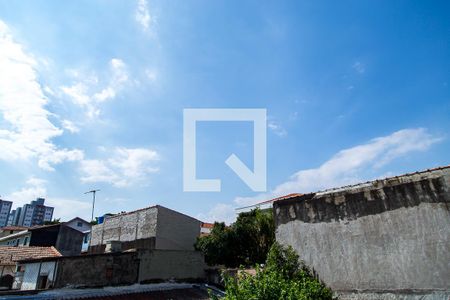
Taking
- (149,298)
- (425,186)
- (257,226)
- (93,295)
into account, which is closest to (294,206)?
(425,186)

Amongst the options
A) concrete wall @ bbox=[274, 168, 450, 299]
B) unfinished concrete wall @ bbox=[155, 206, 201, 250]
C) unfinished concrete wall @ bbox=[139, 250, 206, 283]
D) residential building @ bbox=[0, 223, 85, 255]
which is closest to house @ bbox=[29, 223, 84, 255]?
residential building @ bbox=[0, 223, 85, 255]

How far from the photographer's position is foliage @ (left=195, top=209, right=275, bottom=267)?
20781 millimetres

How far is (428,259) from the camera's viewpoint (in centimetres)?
718

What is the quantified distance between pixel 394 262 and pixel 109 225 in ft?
76.8

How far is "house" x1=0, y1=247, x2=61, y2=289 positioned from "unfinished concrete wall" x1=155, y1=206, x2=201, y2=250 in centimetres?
757

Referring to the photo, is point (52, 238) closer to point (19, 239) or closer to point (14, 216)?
point (19, 239)

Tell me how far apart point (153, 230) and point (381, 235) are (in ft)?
55.3

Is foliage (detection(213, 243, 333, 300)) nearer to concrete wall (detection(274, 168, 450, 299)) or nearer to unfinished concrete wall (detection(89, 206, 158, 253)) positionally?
concrete wall (detection(274, 168, 450, 299))

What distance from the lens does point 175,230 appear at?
75.0 ft

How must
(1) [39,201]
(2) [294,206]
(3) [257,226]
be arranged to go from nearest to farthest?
(2) [294,206]
(3) [257,226]
(1) [39,201]

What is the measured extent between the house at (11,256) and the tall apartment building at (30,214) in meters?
120

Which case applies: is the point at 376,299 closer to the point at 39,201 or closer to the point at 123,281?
the point at 123,281

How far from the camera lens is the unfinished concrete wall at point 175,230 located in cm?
2174

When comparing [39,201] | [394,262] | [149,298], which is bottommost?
[149,298]
